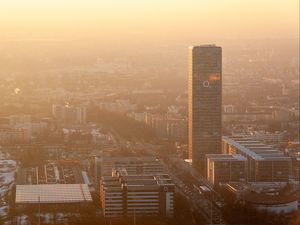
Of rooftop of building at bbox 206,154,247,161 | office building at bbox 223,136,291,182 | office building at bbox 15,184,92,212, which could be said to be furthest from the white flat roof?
office building at bbox 223,136,291,182

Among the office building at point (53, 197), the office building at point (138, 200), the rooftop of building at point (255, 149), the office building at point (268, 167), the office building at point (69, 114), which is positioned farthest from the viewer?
the office building at point (69, 114)

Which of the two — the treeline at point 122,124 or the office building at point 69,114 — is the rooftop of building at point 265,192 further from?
the office building at point 69,114

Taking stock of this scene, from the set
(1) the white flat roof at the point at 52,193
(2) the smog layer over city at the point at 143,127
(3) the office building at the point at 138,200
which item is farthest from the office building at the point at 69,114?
(3) the office building at the point at 138,200

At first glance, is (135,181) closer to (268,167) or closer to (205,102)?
(268,167)

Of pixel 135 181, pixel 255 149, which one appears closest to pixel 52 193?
pixel 135 181

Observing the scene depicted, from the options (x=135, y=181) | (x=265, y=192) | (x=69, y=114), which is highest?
(x=69, y=114)

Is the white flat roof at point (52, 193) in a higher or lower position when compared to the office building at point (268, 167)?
lower

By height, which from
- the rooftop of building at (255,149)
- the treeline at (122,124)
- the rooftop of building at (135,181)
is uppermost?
the treeline at (122,124)

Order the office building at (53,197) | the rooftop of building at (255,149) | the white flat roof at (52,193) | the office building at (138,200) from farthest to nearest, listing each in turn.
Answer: the rooftop of building at (255,149)
the white flat roof at (52,193)
the office building at (53,197)
the office building at (138,200)
